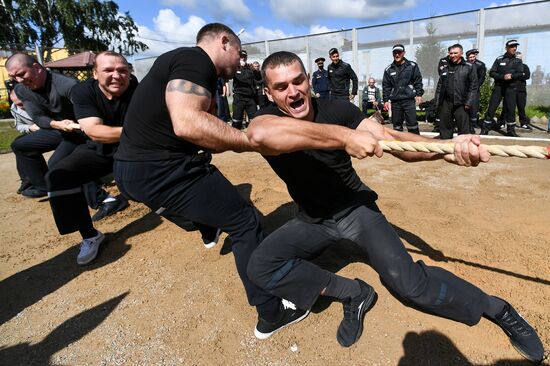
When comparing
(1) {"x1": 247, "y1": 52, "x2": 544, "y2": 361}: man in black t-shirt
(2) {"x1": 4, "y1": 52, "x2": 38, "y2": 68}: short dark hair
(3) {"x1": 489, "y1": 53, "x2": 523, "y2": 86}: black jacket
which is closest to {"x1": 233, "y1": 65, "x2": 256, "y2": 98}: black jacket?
(3) {"x1": 489, "y1": 53, "x2": 523, "y2": 86}: black jacket

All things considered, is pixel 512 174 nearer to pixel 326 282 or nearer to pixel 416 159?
pixel 416 159

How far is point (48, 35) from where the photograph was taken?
2725 centimetres

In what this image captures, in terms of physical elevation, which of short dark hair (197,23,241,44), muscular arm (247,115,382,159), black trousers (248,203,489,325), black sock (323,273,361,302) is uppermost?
short dark hair (197,23,241,44)

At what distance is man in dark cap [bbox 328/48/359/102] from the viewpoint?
888cm

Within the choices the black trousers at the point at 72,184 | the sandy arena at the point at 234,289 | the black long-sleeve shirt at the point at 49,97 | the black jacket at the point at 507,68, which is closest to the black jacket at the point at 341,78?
the black jacket at the point at 507,68

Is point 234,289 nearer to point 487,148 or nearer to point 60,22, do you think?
point 487,148

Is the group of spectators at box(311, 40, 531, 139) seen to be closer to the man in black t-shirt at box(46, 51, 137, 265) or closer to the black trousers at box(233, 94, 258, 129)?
the black trousers at box(233, 94, 258, 129)

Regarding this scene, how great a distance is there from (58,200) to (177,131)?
6.28ft

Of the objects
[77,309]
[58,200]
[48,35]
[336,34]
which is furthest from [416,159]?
[48,35]

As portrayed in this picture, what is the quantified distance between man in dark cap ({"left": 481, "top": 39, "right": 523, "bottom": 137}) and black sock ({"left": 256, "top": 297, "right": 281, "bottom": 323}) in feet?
23.5

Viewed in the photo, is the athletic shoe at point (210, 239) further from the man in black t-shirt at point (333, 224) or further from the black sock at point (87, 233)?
the man in black t-shirt at point (333, 224)

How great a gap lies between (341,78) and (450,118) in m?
3.05

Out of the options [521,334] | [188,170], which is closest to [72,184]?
[188,170]

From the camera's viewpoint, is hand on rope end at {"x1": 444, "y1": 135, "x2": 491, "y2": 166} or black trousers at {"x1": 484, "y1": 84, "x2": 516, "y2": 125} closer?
hand on rope end at {"x1": 444, "y1": 135, "x2": 491, "y2": 166}
